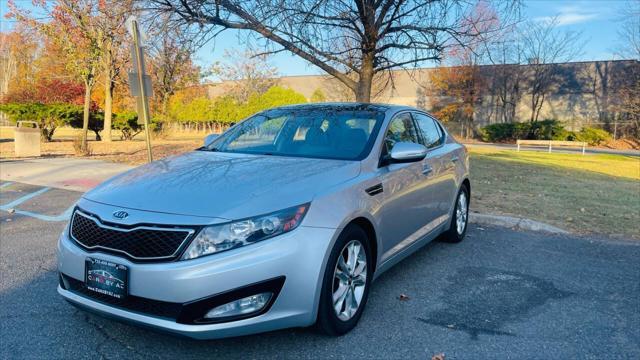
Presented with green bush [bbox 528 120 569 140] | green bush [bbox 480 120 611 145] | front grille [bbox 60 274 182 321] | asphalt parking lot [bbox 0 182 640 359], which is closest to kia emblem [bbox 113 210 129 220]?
front grille [bbox 60 274 182 321]

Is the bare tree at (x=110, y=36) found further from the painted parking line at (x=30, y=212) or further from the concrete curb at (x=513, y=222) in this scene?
the concrete curb at (x=513, y=222)

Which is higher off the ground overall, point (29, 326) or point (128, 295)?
point (128, 295)

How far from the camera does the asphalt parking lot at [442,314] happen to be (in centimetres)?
301

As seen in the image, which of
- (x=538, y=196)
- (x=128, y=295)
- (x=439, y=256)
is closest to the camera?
(x=128, y=295)

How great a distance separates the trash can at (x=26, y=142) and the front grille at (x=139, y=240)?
1393cm

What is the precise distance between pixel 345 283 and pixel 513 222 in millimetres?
4068

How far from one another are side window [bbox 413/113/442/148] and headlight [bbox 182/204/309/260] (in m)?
2.47

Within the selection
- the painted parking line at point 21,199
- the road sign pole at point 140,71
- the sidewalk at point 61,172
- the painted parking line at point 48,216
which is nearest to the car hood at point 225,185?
the painted parking line at point 48,216

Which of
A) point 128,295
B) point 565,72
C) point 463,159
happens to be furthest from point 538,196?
point 565,72

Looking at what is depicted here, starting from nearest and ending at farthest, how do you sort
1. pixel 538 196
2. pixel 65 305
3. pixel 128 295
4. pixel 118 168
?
1. pixel 128 295
2. pixel 65 305
3. pixel 538 196
4. pixel 118 168

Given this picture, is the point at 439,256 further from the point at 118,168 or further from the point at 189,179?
the point at 118,168

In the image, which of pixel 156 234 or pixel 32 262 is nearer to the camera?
pixel 156 234

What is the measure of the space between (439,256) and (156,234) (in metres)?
3.32

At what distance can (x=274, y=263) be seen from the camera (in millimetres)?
2650
